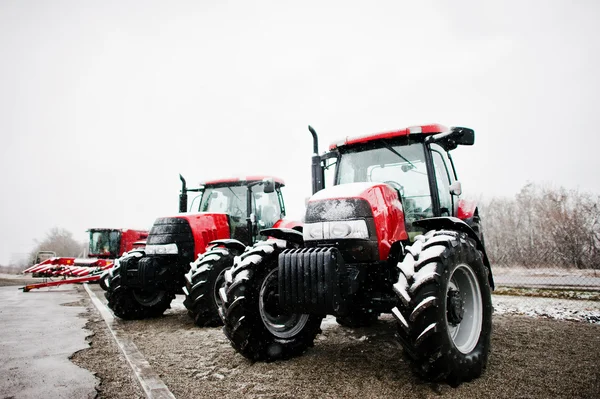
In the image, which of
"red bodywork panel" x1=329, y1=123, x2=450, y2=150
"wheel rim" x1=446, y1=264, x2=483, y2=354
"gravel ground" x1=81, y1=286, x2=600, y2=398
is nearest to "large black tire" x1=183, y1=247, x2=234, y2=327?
"gravel ground" x1=81, y1=286, x2=600, y2=398

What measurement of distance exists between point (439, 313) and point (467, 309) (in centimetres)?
96

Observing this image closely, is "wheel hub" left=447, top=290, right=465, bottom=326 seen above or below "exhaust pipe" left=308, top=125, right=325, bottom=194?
below

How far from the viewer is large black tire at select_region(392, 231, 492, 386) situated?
278 centimetres

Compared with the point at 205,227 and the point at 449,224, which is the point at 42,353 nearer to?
the point at 205,227

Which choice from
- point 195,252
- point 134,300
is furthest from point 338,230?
point 134,300

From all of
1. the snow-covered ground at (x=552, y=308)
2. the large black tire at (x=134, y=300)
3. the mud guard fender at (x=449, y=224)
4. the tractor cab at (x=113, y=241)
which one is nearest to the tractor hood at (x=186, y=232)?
the large black tire at (x=134, y=300)

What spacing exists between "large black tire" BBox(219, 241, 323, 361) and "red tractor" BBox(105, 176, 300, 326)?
60.3 inches

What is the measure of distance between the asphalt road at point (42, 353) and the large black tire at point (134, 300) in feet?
1.87

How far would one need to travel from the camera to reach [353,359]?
3820mm

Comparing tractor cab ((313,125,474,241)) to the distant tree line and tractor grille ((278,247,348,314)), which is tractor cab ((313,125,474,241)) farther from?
the distant tree line

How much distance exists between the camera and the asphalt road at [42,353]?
310 cm

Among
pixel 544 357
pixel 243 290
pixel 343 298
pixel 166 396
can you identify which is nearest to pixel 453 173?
pixel 544 357

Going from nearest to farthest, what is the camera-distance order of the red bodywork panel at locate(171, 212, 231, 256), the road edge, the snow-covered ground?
the road edge, the snow-covered ground, the red bodywork panel at locate(171, 212, 231, 256)

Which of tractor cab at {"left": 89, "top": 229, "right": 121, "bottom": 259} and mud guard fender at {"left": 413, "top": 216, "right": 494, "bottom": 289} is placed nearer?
mud guard fender at {"left": 413, "top": 216, "right": 494, "bottom": 289}
